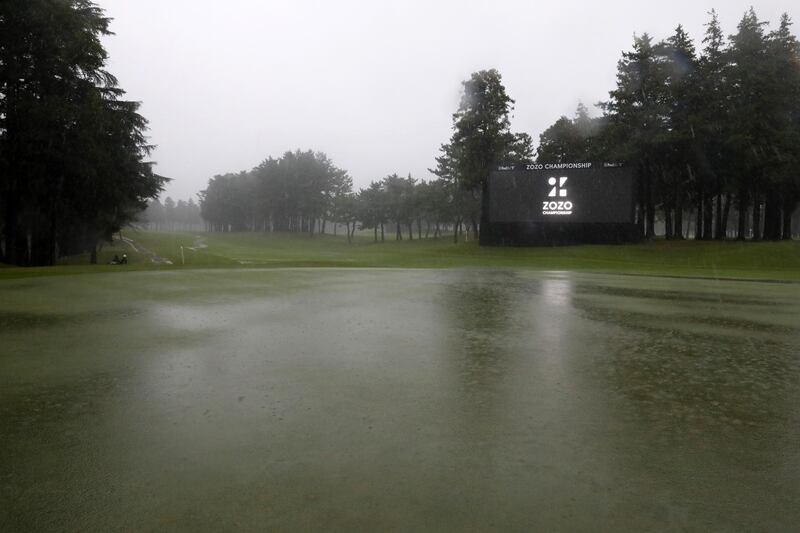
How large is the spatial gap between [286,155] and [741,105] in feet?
272

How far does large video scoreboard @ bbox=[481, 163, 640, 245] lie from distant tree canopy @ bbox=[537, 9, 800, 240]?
595cm

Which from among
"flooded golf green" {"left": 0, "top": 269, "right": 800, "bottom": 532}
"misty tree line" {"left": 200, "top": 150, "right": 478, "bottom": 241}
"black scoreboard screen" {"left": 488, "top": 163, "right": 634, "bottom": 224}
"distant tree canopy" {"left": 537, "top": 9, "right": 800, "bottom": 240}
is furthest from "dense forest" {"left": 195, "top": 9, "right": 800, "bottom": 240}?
"flooded golf green" {"left": 0, "top": 269, "right": 800, "bottom": 532}

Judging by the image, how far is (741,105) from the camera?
45031 mm

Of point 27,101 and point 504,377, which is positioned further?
point 27,101

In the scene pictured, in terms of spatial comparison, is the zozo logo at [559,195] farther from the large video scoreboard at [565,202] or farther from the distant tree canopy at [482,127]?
the distant tree canopy at [482,127]

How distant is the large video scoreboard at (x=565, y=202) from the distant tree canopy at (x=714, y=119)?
5948 millimetres

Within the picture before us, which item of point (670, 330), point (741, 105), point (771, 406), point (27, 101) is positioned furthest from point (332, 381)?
point (741, 105)

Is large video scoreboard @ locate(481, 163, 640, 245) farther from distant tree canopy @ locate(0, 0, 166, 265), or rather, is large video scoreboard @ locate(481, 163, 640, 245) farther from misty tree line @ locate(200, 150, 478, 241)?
misty tree line @ locate(200, 150, 478, 241)

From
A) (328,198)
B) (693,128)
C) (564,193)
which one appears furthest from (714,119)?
(328,198)

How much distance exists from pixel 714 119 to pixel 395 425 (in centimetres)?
5207

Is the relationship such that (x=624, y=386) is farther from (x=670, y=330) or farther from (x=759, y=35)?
(x=759, y=35)

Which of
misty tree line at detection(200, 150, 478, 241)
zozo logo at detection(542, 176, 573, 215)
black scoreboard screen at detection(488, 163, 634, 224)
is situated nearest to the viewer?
black scoreboard screen at detection(488, 163, 634, 224)

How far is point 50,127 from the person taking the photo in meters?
26.1

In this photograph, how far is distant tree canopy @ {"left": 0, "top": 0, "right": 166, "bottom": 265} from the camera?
25.9m
